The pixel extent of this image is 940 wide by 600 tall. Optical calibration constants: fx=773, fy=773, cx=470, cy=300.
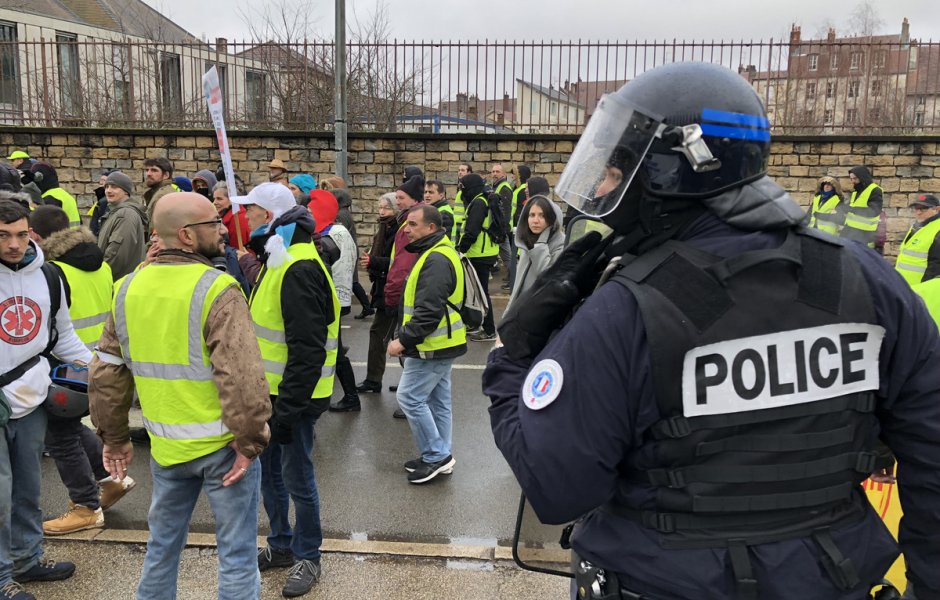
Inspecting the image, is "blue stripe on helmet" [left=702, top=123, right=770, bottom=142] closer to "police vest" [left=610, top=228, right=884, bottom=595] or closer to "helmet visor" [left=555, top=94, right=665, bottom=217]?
"helmet visor" [left=555, top=94, right=665, bottom=217]

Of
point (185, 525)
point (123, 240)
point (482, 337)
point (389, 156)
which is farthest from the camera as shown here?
point (389, 156)

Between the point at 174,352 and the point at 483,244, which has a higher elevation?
the point at 174,352

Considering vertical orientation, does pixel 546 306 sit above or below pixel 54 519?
above

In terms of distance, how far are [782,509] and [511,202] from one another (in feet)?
36.5

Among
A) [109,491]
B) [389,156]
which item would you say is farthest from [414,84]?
[109,491]

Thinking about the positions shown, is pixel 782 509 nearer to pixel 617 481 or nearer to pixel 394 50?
pixel 617 481

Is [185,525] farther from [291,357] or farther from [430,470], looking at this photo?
[430,470]

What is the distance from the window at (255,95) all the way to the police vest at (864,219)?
33.6ft

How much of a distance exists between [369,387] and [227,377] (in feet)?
14.6

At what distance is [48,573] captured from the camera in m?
3.87

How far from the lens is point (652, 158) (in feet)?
5.74

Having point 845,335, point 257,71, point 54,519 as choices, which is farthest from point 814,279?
point 257,71

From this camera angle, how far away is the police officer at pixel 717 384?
1.64m

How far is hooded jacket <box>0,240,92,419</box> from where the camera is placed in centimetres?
363
